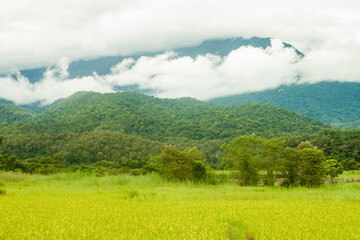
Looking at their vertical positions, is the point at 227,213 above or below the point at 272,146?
below

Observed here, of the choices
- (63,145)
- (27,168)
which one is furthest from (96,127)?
(27,168)

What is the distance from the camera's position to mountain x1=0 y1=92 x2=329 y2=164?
292 ft

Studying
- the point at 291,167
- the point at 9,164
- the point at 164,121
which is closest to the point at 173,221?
the point at 291,167

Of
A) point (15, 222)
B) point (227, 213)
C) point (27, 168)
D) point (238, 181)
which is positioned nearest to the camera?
point (15, 222)

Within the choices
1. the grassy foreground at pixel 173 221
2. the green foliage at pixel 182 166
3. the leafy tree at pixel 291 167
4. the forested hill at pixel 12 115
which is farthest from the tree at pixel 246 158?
the forested hill at pixel 12 115

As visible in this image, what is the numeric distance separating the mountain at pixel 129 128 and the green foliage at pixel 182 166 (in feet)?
174

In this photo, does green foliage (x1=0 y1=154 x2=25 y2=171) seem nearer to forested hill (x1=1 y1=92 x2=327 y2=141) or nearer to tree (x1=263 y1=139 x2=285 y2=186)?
tree (x1=263 y1=139 x2=285 y2=186)

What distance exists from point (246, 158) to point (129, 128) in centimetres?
13308

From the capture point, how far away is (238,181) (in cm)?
1891

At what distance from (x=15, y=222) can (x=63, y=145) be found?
96371 mm

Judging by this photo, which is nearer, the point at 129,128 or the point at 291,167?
the point at 291,167

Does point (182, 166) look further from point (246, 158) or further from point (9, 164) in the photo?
point (9, 164)

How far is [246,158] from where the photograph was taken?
18.5m

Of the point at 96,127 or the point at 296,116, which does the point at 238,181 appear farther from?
the point at 296,116
